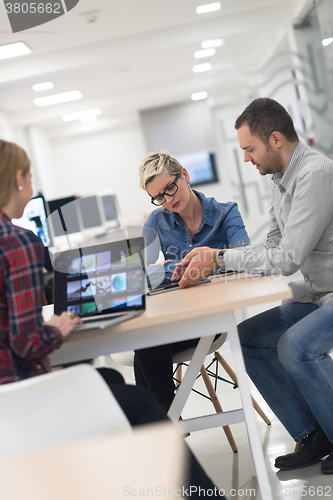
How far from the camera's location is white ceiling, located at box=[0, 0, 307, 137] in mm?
4992

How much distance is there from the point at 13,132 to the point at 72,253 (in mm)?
7670

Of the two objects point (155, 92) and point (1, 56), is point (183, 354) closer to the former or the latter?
point (1, 56)

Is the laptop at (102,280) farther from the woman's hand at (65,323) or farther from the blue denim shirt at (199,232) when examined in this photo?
the blue denim shirt at (199,232)

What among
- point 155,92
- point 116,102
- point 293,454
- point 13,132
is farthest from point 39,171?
point 293,454

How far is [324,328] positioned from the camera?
150 centimetres

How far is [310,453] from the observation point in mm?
1693

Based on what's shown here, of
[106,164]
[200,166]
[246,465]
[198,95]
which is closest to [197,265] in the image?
[246,465]

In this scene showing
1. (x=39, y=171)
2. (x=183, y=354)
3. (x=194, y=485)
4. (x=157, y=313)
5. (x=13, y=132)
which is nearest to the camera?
(x=194, y=485)

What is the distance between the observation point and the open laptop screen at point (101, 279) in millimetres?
1401

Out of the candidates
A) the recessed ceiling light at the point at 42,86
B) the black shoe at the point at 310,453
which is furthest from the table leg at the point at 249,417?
the recessed ceiling light at the point at 42,86

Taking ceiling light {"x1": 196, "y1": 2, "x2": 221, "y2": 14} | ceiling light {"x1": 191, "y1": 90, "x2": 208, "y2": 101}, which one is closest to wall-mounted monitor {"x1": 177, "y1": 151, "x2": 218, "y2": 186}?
Answer: ceiling light {"x1": 191, "y1": 90, "x2": 208, "y2": 101}

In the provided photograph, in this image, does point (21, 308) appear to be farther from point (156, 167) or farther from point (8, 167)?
point (156, 167)
